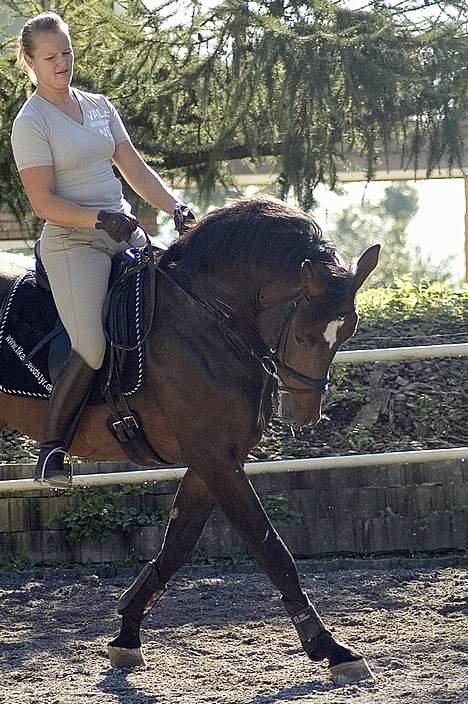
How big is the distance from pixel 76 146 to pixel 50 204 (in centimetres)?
28

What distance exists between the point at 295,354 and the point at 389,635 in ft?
5.02

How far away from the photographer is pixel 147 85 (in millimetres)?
8516

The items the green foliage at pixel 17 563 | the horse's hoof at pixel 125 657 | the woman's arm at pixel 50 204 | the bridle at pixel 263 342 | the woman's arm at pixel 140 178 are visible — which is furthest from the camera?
the green foliage at pixel 17 563

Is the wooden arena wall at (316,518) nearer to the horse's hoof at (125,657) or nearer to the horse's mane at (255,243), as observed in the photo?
the horse's hoof at (125,657)

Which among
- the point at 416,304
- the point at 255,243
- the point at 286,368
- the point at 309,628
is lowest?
the point at 309,628

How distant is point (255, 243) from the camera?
16.1 ft

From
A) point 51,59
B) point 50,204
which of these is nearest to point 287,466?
point 50,204

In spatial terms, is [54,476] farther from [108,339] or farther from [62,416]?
[108,339]

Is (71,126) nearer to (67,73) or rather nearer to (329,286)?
(67,73)

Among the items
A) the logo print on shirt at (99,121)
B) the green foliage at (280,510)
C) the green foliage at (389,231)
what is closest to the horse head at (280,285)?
the logo print on shirt at (99,121)

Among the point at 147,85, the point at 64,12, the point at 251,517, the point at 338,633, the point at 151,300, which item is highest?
the point at 64,12

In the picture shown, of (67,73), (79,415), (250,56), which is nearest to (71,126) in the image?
(67,73)

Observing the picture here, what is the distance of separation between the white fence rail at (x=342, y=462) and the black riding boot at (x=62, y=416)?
1.75m

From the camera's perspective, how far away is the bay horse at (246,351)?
15.6 feet
